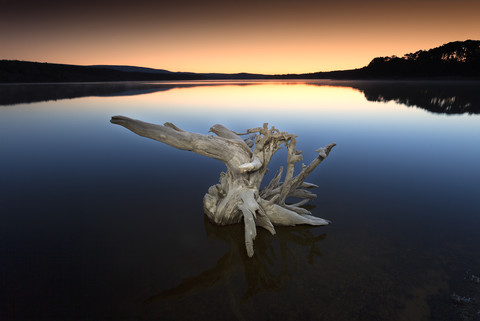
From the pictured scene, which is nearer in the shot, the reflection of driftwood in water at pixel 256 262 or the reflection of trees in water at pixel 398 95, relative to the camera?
the reflection of driftwood in water at pixel 256 262

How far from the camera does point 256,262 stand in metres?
5.29

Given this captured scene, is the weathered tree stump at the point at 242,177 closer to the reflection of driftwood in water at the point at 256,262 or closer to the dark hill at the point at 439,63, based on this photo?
the reflection of driftwood in water at the point at 256,262

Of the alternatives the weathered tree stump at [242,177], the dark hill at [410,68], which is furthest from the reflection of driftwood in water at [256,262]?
the dark hill at [410,68]

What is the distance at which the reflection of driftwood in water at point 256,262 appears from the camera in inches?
181

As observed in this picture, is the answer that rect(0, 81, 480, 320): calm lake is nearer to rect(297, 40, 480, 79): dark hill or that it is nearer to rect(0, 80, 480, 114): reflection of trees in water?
rect(0, 80, 480, 114): reflection of trees in water

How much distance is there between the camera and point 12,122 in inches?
854

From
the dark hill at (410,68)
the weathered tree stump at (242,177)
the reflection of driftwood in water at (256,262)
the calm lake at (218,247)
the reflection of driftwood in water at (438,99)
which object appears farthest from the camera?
the dark hill at (410,68)

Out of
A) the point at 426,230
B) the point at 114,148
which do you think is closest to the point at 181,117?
the point at 114,148

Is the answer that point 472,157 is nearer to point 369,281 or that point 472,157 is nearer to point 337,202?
point 337,202

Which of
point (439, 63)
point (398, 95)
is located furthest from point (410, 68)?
point (398, 95)

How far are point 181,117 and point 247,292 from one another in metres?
23.6

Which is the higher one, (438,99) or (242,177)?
(242,177)

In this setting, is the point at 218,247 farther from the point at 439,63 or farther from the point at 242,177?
the point at 439,63

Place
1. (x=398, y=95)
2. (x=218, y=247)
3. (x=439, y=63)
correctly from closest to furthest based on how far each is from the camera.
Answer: (x=218, y=247)
(x=398, y=95)
(x=439, y=63)
